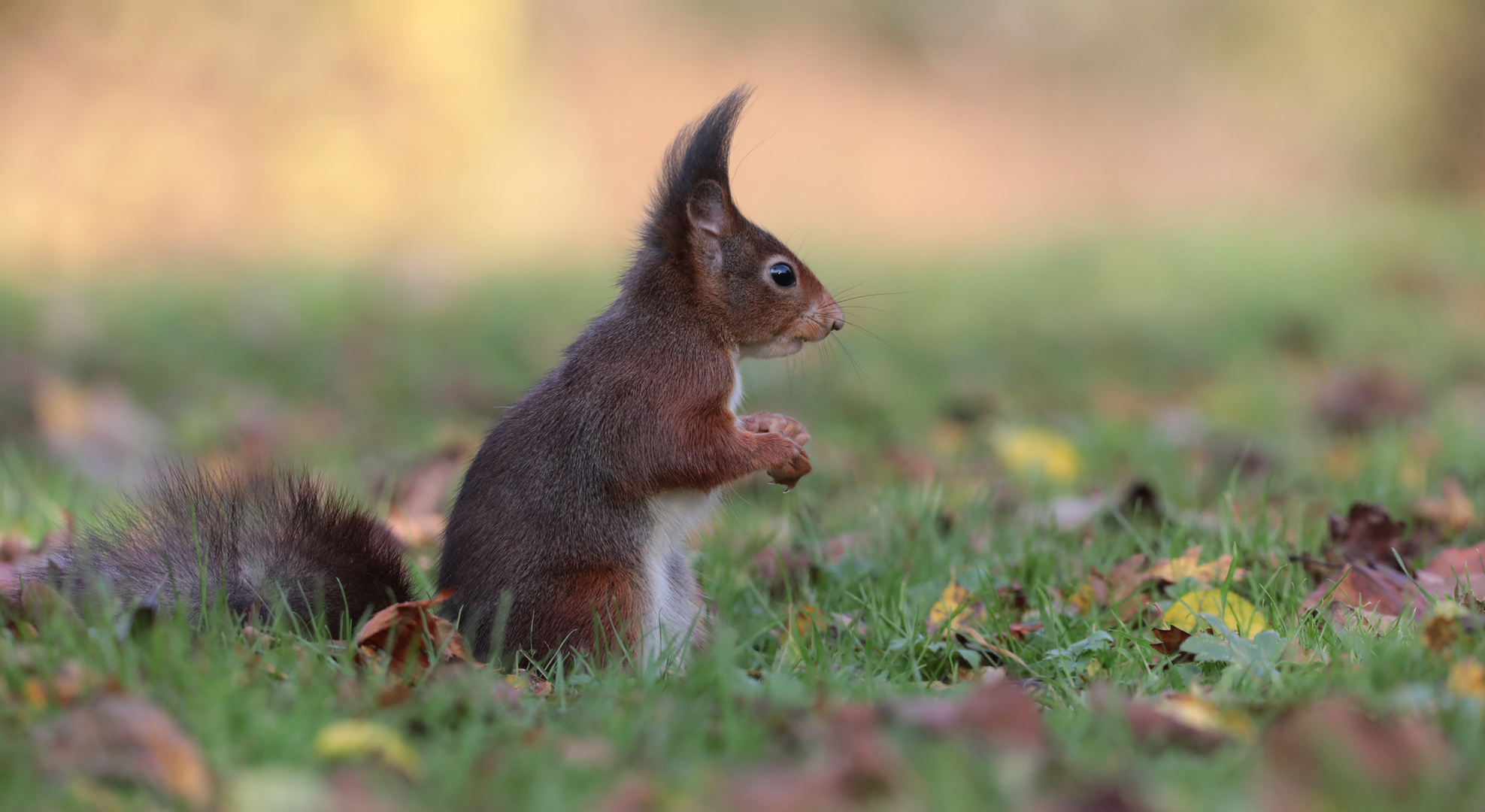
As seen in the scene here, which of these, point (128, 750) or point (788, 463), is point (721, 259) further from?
point (128, 750)

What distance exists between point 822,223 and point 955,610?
11.1 m

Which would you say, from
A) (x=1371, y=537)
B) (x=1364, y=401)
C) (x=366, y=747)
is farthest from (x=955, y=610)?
(x=1364, y=401)

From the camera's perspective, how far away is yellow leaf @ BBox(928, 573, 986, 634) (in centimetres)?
236

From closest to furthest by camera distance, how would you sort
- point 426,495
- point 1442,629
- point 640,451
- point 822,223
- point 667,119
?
point 1442,629 → point 640,451 → point 426,495 → point 822,223 → point 667,119

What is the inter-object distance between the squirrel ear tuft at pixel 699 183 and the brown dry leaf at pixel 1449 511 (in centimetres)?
175

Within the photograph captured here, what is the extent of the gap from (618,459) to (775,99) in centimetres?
1331

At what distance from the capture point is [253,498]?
2393mm

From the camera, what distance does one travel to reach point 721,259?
8.50 feet

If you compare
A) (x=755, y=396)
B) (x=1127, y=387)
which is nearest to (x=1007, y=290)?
(x=1127, y=387)

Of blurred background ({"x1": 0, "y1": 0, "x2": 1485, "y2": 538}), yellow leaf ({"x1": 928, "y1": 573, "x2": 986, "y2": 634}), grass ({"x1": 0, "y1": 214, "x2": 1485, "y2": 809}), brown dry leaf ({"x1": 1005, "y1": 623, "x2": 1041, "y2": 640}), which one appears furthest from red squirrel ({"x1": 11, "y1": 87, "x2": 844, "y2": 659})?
blurred background ({"x1": 0, "y1": 0, "x2": 1485, "y2": 538})

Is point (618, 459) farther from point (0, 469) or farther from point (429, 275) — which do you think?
point (429, 275)

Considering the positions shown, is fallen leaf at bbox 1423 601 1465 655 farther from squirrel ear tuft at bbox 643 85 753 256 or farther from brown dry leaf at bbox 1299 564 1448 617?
squirrel ear tuft at bbox 643 85 753 256

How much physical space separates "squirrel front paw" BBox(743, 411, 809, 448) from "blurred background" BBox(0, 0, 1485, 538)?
744mm

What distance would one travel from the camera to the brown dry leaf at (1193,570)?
8.38 feet
